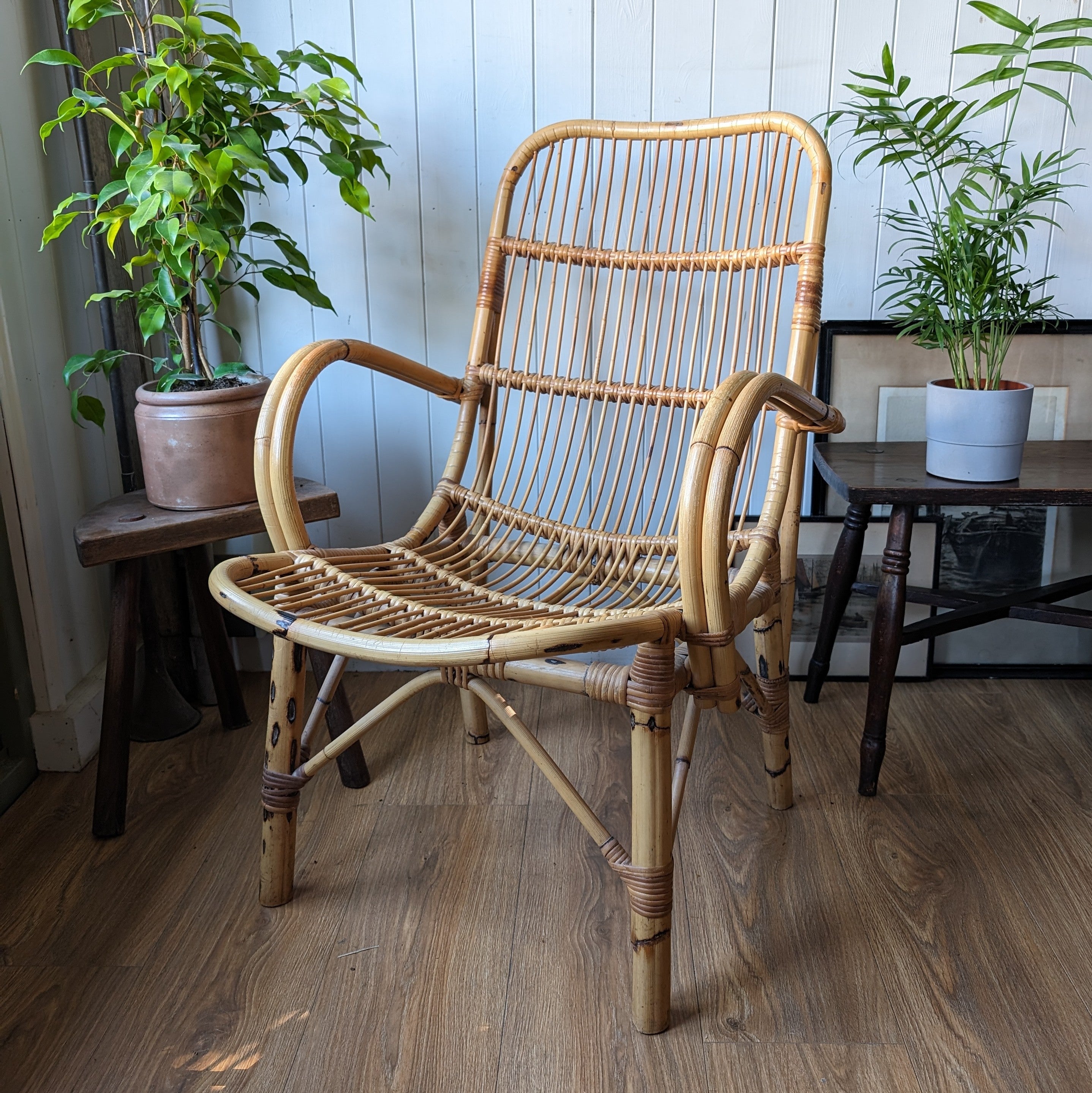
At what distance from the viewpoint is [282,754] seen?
4.06 ft

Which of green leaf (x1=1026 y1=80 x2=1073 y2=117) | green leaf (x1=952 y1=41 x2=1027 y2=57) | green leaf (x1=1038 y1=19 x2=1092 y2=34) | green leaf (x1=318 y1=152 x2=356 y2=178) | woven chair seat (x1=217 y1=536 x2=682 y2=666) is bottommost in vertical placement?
woven chair seat (x1=217 y1=536 x2=682 y2=666)

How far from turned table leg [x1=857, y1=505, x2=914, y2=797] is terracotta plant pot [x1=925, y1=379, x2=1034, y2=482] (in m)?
0.10

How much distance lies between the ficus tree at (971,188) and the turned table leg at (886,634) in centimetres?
24

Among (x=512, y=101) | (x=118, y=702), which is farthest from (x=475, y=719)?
(x=512, y=101)

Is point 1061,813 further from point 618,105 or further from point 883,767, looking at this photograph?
point 618,105

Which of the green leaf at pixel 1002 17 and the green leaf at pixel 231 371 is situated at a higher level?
the green leaf at pixel 1002 17

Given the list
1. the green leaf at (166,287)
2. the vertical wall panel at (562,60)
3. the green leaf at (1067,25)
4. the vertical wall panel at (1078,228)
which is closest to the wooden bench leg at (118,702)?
the green leaf at (166,287)

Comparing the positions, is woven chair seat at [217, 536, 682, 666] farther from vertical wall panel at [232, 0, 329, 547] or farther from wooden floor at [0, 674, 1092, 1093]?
vertical wall panel at [232, 0, 329, 547]

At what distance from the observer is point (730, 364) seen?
1.76 metres

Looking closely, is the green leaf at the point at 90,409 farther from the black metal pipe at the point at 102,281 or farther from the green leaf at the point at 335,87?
the green leaf at the point at 335,87

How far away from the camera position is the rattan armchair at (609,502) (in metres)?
1.03

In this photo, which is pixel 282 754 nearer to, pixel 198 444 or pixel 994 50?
pixel 198 444

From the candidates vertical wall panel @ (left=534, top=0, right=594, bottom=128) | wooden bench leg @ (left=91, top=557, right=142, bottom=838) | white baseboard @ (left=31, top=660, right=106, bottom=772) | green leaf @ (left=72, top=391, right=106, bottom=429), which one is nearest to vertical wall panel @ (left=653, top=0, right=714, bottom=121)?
vertical wall panel @ (left=534, top=0, right=594, bottom=128)

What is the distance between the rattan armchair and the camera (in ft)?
3.36
